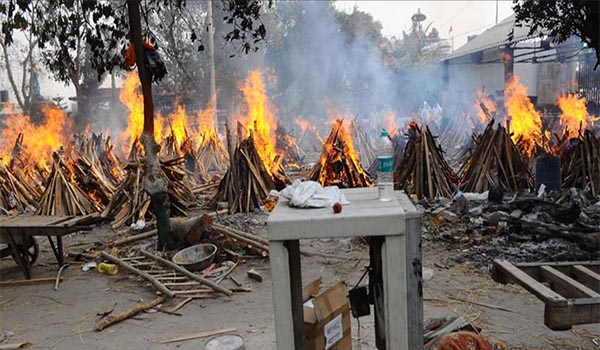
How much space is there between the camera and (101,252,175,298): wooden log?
18.3 ft

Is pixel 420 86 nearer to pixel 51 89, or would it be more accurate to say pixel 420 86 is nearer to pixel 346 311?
pixel 51 89

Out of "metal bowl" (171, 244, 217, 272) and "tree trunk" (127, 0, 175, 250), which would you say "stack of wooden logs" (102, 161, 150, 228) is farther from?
"metal bowl" (171, 244, 217, 272)

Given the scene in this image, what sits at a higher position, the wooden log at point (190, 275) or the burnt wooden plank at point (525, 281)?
the burnt wooden plank at point (525, 281)

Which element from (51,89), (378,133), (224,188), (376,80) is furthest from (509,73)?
(51,89)

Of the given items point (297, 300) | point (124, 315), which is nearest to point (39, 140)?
point (124, 315)

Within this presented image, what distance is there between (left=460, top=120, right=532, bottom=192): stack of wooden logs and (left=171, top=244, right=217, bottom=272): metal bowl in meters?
5.96

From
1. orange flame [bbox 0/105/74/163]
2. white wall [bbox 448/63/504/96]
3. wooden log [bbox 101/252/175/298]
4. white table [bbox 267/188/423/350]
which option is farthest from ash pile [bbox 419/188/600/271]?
white wall [bbox 448/63/504/96]

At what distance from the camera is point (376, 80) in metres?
29.8

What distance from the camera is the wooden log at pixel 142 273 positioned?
557 cm

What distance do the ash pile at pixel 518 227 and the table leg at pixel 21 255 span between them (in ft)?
19.3

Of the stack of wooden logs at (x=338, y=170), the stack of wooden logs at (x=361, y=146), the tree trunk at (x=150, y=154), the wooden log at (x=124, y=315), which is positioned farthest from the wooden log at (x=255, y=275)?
the stack of wooden logs at (x=361, y=146)

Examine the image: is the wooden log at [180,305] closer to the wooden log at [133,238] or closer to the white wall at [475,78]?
the wooden log at [133,238]

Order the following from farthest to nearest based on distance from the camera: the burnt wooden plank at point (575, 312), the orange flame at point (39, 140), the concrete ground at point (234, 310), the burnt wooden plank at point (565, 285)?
the orange flame at point (39, 140)
the concrete ground at point (234, 310)
the burnt wooden plank at point (565, 285)
the burnt wooden plank at point (575, 312)

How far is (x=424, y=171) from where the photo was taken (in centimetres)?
1012
